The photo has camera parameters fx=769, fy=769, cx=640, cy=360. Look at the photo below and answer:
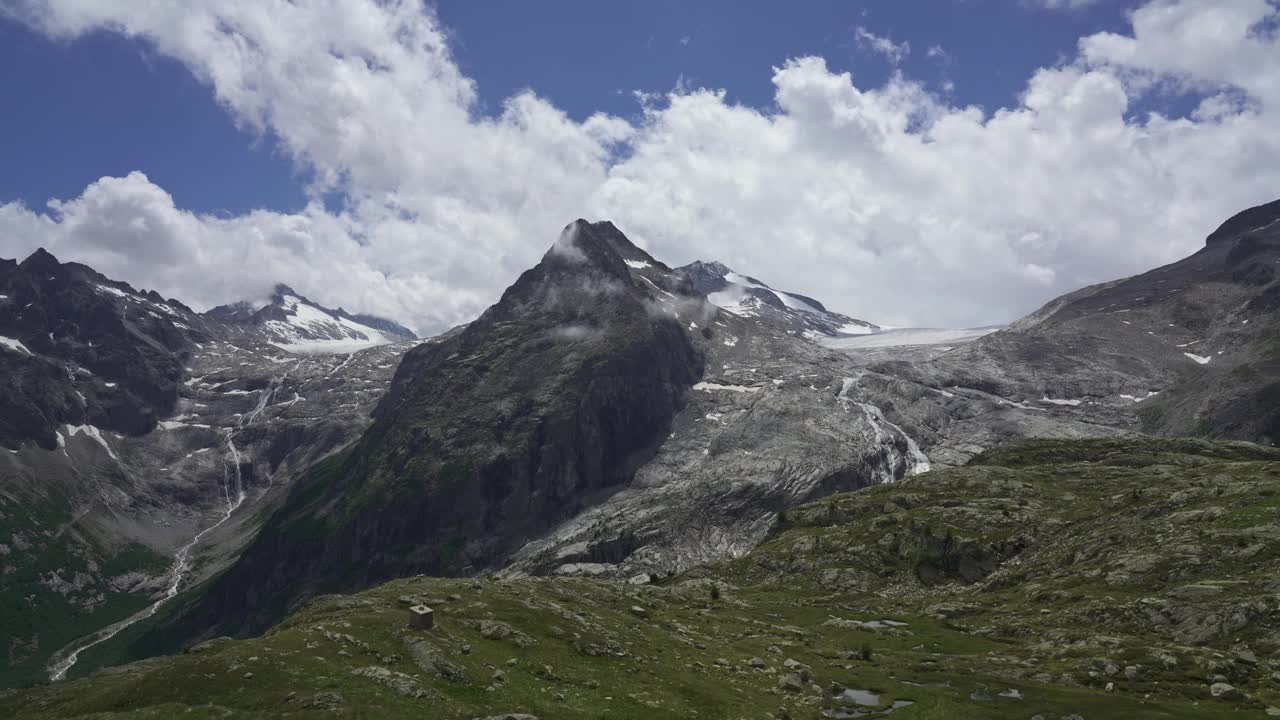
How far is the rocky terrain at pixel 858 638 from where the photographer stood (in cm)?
4491

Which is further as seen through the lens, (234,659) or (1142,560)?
(1142,560)

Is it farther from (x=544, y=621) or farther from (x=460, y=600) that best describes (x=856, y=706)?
(x=460, y=600)

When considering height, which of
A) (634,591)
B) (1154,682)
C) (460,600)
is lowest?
(1154,682)

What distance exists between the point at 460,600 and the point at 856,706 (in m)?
33.3

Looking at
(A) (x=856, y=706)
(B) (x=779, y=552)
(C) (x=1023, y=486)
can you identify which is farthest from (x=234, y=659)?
(C) (x=1023, y=486)

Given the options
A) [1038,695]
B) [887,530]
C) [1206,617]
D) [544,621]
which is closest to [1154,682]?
[1038,695]

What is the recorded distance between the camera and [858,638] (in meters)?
81.6

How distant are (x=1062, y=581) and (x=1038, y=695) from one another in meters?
43.9

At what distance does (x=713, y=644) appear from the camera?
72125 mm

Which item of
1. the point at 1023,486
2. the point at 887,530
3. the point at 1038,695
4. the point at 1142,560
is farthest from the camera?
the point at 1023,486

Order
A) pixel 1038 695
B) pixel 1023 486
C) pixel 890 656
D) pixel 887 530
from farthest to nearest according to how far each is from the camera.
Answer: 1. pixel 1023 486
2. pixel 887 530
3. pixel 890 656
4. pixel 1038 695

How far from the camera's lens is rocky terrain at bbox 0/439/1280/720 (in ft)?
147

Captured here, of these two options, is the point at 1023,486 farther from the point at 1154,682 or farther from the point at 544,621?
the point at 544,621

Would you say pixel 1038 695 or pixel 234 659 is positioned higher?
pixel 234 659
